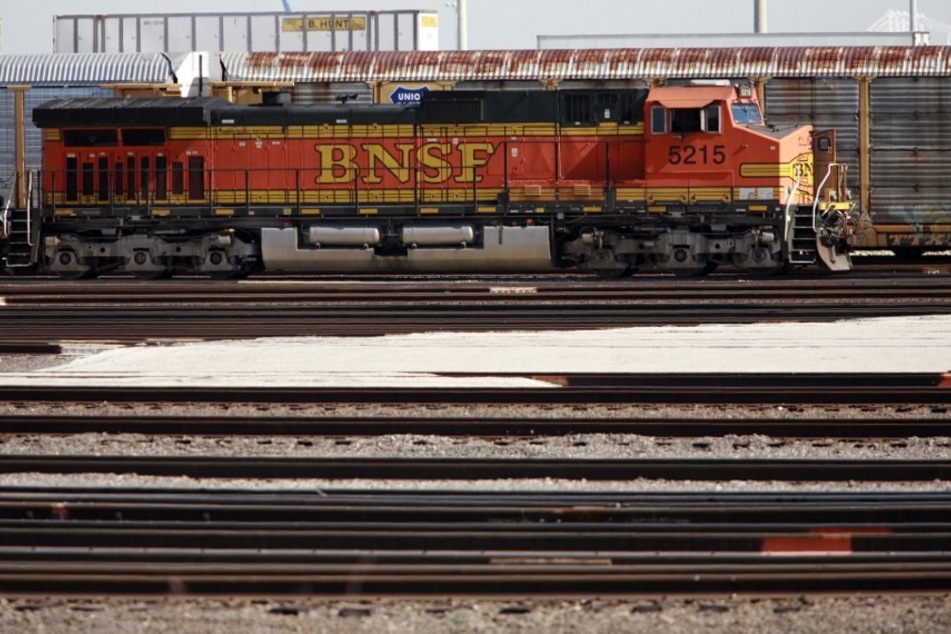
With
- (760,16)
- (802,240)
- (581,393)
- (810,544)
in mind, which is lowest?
(810,544)

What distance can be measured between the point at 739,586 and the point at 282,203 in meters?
16.1

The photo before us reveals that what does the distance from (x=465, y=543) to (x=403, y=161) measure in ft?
49.3

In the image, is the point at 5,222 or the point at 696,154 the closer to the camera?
the point at 696,154

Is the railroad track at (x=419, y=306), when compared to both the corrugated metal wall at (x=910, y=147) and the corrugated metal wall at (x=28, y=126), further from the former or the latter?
the corrugated metal wall at (x=28, y=126)

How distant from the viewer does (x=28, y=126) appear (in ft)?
74.3

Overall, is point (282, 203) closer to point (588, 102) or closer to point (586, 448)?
point (588, 102)

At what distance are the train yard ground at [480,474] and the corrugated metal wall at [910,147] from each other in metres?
6.99

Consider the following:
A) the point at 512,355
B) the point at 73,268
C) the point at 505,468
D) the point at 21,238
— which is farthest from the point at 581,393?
the point at 21,238

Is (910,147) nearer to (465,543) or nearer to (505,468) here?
(505,468)

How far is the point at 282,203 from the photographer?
20.6 metres

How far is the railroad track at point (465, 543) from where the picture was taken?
17.4 feet

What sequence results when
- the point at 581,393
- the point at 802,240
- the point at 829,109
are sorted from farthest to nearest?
the point at 829,109 < the point at 802,240 < the point at 581,393

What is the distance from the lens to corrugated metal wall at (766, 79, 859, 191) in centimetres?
2175

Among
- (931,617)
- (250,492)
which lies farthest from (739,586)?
(250,492)
